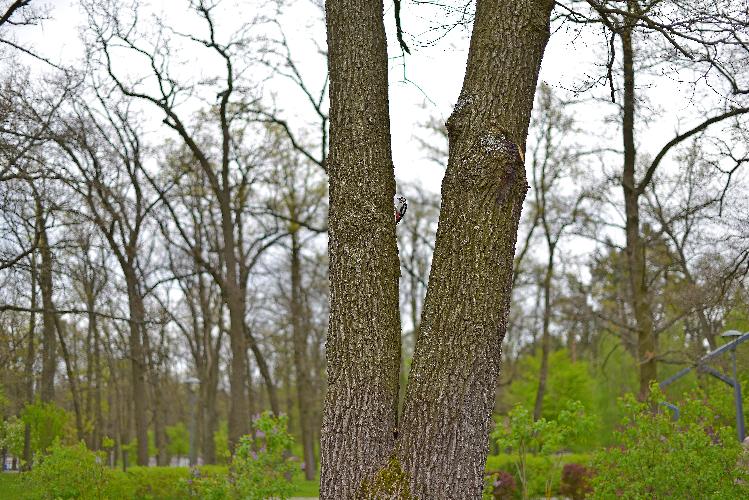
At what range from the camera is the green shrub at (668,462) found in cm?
769

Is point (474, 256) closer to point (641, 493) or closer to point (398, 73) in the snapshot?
point (398, 73)

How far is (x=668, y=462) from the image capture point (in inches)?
311

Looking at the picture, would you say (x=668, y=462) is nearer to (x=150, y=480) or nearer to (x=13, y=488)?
(x=13, y=488)

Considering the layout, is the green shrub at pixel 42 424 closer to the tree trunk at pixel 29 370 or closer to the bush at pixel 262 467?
the tree trunk at pixel 29 370

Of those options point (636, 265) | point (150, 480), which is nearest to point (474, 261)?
point (636, 265)

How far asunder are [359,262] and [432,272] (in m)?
0.37

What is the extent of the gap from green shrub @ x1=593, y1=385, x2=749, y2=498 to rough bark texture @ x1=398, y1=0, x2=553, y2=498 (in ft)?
15.9

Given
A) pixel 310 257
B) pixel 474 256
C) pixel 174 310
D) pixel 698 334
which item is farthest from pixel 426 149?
pixel 474 256

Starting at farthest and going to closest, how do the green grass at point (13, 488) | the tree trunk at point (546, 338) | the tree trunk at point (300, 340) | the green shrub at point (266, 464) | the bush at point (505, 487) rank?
1. the tree trunk at point (300, 340)
2. the tree trunk at point (546, 338)
3. the bush at point (505, 487)
4. the green grass at point (13, 488)
5. the green shrub at point (266, 464)

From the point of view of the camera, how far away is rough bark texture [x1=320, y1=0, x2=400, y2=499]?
3.71 m

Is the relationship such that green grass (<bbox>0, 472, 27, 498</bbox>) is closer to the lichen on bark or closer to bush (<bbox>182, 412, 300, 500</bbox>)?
bush (<bbox>182, 412, 300, 500</bbox>)

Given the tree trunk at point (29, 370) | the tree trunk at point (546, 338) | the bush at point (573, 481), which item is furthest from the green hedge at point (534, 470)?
the tree trunk at point (29, 370)

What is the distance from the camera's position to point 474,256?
3.74 meters

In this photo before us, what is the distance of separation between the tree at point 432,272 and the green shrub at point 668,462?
16.0 feet
